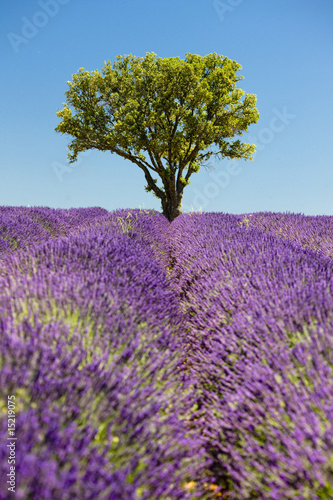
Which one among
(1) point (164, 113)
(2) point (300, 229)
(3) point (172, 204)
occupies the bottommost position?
(2) point (300, 229)

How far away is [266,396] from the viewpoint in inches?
61.4

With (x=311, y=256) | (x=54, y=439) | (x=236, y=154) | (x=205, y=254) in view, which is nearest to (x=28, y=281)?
(x=54, y=439)

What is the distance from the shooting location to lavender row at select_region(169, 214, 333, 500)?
4.17 feet

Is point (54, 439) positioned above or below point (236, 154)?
below

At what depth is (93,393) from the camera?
1405 millimetres

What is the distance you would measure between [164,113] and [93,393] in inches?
713

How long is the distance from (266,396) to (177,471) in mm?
515

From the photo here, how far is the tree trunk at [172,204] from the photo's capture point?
17.4 metres

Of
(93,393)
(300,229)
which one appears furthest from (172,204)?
(93,393)

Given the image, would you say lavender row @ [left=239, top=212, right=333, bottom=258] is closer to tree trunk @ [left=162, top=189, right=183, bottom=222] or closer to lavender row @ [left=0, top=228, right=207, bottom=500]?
lavender row @ [left=0, top=228, right=207, bottom=500]

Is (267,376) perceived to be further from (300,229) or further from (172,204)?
(172,204)

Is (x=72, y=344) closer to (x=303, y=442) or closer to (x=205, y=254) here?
(x=303, y=442)

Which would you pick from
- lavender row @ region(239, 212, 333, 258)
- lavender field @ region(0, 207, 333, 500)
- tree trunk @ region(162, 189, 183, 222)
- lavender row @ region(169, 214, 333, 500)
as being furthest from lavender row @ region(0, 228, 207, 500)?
tree trunk @ region(162, 189, 183, 222)

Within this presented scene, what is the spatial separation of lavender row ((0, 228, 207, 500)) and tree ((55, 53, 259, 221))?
15.1 m
